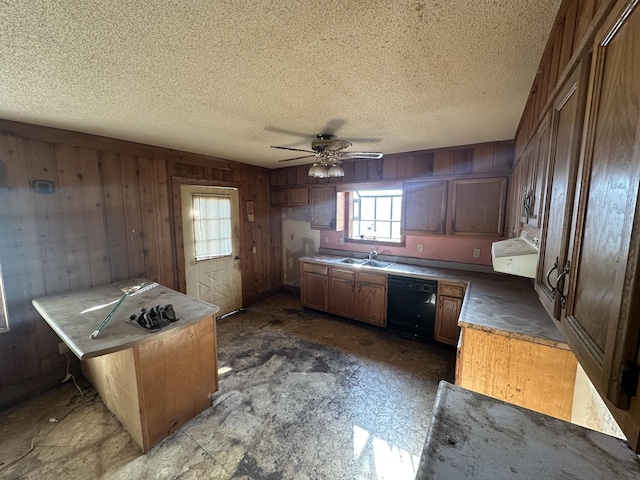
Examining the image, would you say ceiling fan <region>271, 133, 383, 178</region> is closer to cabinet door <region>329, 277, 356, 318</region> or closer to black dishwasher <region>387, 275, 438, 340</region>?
black dishwasher <region>387, 275, 438, 340</region>

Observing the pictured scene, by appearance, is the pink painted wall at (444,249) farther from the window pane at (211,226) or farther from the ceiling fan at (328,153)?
the window pane at (211,226)

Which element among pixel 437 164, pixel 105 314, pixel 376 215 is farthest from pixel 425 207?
pixel 105 314

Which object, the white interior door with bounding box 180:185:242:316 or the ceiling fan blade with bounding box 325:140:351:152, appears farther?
the white interior door with bounding box 180:185:242:316

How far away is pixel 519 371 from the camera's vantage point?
5.29 ft

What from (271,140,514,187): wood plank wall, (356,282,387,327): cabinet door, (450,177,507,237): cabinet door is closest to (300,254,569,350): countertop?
(356,282,387,327): cabinet door

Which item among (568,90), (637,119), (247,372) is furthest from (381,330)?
(637,119)

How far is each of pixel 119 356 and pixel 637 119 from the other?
2.71m

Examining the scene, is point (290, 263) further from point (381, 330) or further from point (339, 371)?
point (339, 371)

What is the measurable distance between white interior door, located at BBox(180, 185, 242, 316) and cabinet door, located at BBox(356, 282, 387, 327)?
2057 millimetres

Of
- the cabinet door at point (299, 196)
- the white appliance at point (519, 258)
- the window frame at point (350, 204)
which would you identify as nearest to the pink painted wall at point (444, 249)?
the window frame at point (350, 204)

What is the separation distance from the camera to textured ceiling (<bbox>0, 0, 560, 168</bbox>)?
39.6 inches

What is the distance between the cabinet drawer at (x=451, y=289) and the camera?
2.94 metres

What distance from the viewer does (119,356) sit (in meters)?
1.87

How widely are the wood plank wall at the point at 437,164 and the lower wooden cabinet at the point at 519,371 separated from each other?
2.13m
